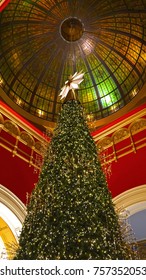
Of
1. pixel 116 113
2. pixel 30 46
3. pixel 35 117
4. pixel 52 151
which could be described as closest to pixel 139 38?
pixel 116 113

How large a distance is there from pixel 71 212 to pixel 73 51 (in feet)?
40.8

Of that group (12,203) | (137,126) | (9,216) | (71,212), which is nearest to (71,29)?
(137,126)

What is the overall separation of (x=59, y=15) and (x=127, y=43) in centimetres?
373

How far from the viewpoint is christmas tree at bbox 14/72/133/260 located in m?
3.48

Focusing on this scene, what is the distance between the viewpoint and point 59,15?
542 inches

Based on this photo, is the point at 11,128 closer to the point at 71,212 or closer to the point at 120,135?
the point at 120,135

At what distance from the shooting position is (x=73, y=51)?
48.5 feet

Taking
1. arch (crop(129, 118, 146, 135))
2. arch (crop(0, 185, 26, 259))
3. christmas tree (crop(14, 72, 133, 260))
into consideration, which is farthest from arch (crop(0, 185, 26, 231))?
arch (crop(129, 118, 146, 135))

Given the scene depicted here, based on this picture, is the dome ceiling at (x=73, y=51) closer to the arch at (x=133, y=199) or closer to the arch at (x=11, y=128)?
the arch at (x=11, y=128)

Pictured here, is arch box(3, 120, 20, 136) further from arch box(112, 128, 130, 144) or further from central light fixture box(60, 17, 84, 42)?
central light fixture box(60, 17, 84, 42)

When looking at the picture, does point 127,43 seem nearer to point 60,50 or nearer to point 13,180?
point 60,50

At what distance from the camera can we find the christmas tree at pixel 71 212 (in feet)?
11.4

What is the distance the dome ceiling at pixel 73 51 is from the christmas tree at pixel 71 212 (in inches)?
347

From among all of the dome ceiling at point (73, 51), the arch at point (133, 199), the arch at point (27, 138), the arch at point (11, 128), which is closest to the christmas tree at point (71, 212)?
the arch at point (133, 199)
